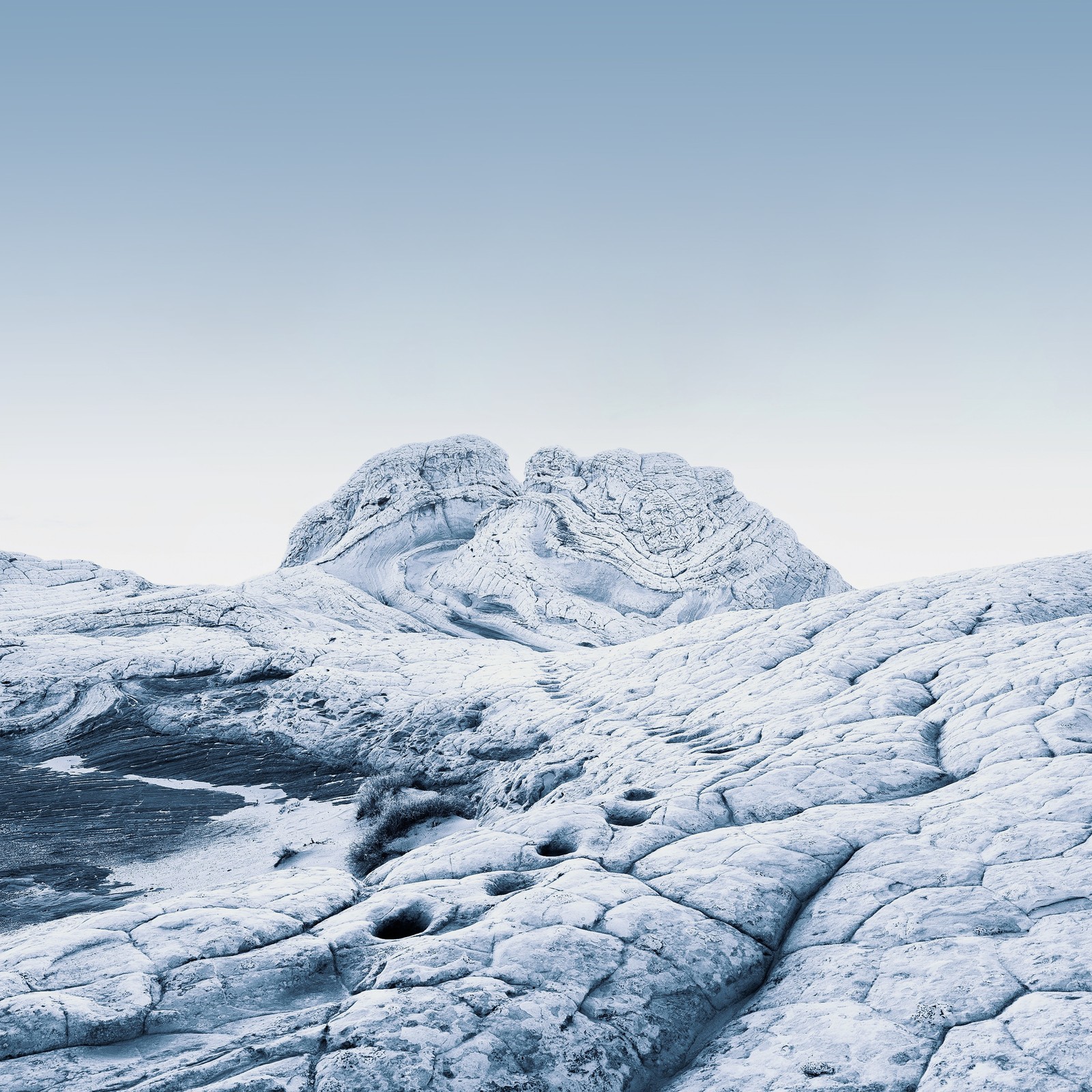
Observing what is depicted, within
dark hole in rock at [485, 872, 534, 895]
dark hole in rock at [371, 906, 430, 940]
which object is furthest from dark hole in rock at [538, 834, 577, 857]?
dark hole in rock at [371, 906, 430, 940]

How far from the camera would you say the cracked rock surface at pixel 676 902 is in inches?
204

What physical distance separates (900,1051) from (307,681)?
22793mm

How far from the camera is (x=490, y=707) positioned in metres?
20.9

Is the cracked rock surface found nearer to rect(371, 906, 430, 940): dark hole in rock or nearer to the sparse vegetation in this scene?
rect(371, 906, 430, 940): dark hole in rock

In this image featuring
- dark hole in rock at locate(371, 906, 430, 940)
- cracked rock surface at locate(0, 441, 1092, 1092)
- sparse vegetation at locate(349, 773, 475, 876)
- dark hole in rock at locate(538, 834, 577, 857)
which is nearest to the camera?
cracked rock surface at locate(0, 441, 1092, 1092)

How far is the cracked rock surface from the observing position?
5.18 m

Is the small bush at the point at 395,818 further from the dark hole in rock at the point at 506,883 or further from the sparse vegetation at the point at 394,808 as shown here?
the dark hole in rock at the point at 506,883

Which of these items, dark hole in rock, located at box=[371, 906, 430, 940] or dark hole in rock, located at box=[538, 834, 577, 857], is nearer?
dark hole in rock, located at box=[371, 906, 430, 940]

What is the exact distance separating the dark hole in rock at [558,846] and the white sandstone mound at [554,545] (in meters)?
28.5

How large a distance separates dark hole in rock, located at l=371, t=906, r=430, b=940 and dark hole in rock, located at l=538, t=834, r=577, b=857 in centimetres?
207

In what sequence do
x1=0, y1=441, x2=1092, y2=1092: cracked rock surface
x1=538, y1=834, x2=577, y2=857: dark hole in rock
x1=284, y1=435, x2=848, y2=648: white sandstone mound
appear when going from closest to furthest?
1. x1=0, y1=441, x2=1092, y2=1092: cracked rock surface
2. x1=538, y1=834, x2=577, y2=857: dark hole in rock
3. x1=284, y1=435, x2=848, y2=648: white sandstone mound

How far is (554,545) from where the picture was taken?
46.7 meters

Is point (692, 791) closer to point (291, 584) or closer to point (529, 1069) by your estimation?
Result: point (529, 1069)

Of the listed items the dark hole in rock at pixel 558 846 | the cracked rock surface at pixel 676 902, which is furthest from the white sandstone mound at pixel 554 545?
the dark hole in rock at pixel 558 846
